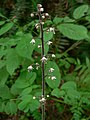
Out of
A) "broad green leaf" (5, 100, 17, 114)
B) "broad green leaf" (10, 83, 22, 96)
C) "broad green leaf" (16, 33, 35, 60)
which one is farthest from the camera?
"broad green leaf" (10, 83, 22, 96)

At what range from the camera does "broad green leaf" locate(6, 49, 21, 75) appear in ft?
5.65

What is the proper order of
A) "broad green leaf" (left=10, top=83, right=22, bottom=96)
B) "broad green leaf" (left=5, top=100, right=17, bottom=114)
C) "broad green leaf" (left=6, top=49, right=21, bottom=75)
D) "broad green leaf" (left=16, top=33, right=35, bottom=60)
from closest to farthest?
"broad green leaf" (left=16, top=33, right=35, bottom=60)
"broad green leaf" (left=6, top=49, right=21, bottom=75)
"broad green leaf" (left=5, top=100, right=17, bottom=114)
"broad green leaf" (left=10, top=83, right=22, bottom=96)

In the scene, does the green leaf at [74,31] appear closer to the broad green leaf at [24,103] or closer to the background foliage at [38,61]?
the background foliage at [38,61]

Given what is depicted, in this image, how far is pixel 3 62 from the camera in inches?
74.0

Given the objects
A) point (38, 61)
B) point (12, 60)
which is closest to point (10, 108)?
point (12, 60)

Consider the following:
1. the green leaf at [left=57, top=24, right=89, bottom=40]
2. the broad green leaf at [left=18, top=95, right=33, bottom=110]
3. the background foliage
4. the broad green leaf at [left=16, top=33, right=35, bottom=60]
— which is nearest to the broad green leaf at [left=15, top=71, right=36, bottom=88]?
the background foliage

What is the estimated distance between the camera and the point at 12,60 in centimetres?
175

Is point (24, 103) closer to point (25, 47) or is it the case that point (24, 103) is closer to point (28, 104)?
point (28, 104)

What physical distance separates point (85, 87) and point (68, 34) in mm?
777

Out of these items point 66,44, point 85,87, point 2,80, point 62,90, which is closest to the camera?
point 62,90

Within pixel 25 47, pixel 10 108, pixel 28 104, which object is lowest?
pixel 10 108

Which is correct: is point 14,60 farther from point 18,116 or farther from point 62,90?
point 18,116

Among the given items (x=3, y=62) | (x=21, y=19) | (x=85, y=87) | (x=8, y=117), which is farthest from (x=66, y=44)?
(x=3, y=62)

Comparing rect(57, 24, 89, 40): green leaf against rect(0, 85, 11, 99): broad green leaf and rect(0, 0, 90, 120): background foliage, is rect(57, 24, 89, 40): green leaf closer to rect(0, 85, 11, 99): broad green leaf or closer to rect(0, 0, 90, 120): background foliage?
rect(0, 0, 90, 120): background foliage
